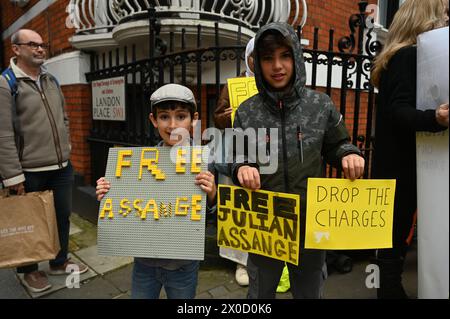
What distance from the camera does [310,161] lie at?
161 cm

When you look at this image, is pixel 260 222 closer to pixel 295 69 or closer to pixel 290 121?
pixel 290 121

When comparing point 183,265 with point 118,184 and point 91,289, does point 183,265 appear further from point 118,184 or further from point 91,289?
point 91,289

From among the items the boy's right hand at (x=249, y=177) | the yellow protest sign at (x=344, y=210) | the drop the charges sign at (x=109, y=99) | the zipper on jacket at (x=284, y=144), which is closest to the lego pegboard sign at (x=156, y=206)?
the boy's right hand at (x=249, y=177)

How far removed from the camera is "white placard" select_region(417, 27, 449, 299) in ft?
3.77

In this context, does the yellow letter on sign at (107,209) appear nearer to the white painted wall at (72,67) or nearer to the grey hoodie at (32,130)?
the grey hoodie at (32,130)

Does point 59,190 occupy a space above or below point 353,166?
below

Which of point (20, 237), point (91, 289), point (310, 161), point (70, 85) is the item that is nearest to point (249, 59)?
point (310, 161)

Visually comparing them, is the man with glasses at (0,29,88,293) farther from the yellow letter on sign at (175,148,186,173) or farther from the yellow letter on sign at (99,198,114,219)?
the yellow letter on sign at (175,148,186,173)

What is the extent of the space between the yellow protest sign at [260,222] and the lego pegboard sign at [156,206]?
12 cm

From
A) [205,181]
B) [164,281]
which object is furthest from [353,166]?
[164,281]

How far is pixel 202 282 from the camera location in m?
2.85

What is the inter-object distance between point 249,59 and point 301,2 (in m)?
2.43

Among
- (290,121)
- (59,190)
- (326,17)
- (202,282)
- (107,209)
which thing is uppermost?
(326,17)

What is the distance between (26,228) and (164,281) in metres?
1.22
